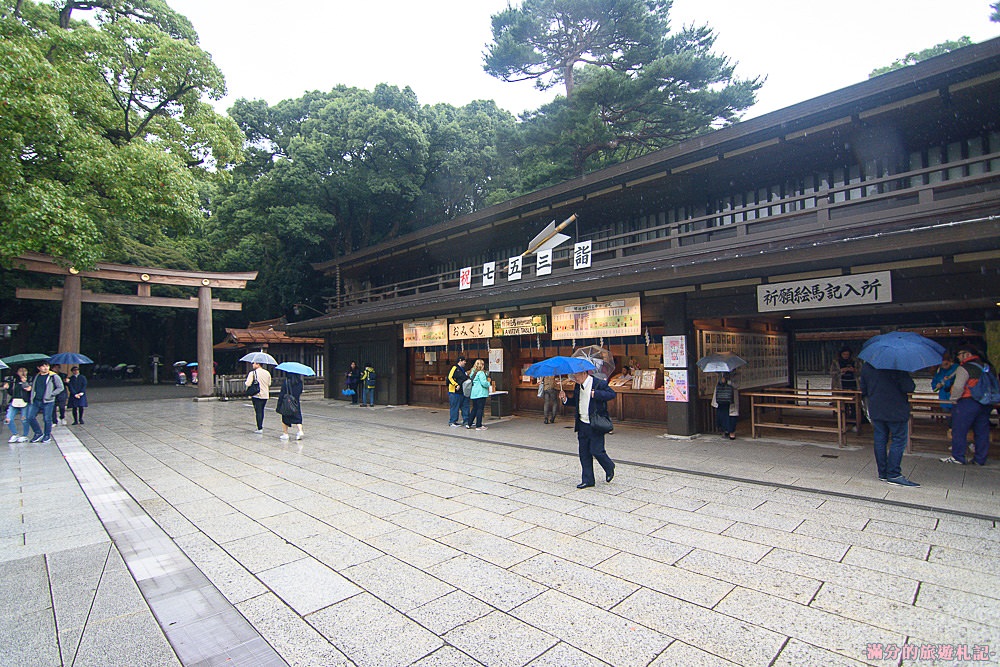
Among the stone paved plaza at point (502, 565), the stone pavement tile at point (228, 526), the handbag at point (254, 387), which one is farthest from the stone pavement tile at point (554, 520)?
the handbag at point (254, 387)

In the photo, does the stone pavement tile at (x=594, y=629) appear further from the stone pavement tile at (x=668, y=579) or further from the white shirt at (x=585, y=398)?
the white shirt at (x=585, y=398)

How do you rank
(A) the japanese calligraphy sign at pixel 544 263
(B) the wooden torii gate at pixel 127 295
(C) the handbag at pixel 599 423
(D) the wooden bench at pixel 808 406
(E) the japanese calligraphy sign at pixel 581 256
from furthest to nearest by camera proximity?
(B) the wooden torii gate at pixel 127 295, (A) the japanese calligraphy sign at pixel 544 263, (E) the japanese calligraphy sign at pixel 581 256, (D) the wooden bench at pixel 808 406, (C) the handbag at pixel 599 423

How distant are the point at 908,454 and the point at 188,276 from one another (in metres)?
→ 27.9

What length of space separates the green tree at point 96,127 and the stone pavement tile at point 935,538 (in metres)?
14.5

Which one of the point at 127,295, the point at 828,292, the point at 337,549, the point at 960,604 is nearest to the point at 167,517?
the point at 337,549

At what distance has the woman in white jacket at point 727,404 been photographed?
33.2 ft

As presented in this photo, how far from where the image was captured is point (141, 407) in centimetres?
2036

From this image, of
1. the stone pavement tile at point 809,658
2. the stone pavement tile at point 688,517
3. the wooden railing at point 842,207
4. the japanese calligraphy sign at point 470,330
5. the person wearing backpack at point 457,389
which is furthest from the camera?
the japanese calligraphy sign at point 470,330

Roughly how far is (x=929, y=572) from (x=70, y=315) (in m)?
27.1

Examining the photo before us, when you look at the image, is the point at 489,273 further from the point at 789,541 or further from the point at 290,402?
the point at 789,541

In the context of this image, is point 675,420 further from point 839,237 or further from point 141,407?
point 141,407

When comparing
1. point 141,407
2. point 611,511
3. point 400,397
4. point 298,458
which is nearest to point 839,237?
point 611,511

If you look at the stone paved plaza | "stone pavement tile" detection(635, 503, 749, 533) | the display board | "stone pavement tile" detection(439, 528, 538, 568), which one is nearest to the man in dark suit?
the stone paved plaza

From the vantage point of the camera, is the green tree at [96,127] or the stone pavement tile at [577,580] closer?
the stone pavement tile at [577,580]
